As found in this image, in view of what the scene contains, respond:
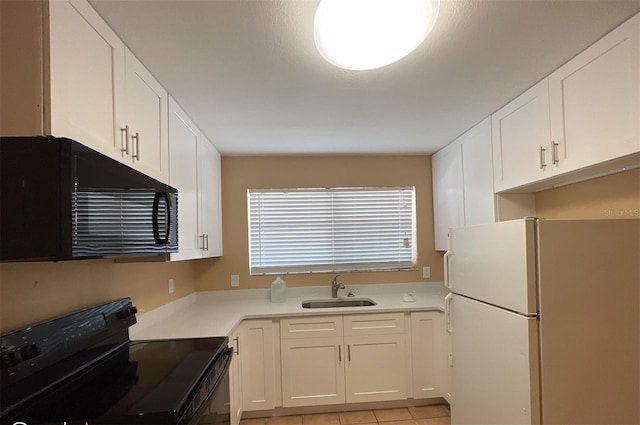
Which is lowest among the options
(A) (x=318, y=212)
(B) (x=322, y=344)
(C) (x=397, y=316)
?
(B) (x=322, y=344)

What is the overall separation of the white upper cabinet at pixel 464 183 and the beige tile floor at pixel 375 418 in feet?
4.56

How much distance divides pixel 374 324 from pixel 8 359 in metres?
2.29

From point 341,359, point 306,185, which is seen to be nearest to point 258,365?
point 341,359

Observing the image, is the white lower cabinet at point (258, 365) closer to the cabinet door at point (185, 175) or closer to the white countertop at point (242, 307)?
the white countertop at point (242, 307)

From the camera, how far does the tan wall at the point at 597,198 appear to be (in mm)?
1797

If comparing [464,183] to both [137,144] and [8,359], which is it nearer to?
[137,144]

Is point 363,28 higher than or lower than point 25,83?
higher

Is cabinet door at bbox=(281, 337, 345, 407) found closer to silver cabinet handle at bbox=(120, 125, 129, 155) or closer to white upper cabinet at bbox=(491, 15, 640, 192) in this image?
white upper cabinet at bbox=(491, 15, 640, 192)

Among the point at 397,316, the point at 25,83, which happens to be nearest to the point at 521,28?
the point at 25,83

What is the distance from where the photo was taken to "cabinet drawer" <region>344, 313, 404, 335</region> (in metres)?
2.84

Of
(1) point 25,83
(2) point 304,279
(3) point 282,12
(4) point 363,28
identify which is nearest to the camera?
(1) point 25,83

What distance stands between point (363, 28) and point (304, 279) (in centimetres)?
261

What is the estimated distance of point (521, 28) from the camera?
142 cm

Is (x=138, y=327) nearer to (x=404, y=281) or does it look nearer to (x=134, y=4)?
(x=134, y=4)
